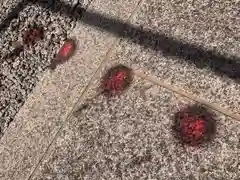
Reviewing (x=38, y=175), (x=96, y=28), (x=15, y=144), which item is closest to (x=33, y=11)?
(x=96, y=28)

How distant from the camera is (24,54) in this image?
4.54 meters

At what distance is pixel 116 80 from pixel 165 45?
50 cm

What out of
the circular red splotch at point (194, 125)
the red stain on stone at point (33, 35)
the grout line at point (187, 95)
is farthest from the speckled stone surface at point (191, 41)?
the red stain on stone at point (33, 35)

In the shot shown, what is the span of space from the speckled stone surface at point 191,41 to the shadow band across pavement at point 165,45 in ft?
0.10

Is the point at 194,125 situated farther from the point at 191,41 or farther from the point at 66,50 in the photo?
the point at 66,50

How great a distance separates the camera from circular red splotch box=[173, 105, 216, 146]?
332 centimetres

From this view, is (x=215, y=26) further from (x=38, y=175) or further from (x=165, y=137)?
(x=38, y=175)

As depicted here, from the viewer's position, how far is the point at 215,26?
3725 mm

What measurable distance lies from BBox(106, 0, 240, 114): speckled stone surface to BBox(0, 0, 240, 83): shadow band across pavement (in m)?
0.03

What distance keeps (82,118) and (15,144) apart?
677 millimetres

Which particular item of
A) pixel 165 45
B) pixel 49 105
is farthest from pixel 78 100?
pixel 165 45

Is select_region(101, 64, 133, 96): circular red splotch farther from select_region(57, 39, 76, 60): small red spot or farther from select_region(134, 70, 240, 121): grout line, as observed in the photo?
select_region(57, 39, 76, 60): small red spot

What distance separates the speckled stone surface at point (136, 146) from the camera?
3244 mm

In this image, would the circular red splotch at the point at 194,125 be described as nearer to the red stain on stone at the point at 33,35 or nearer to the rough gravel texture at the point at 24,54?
the rough gravel texture at the point at 24,54
